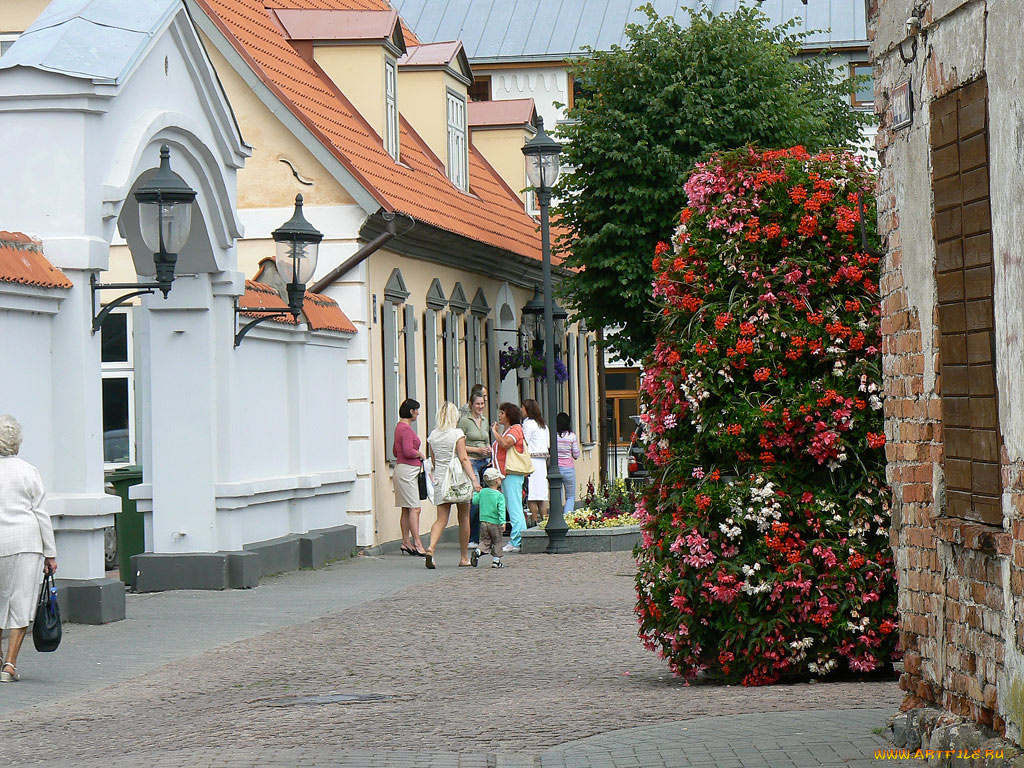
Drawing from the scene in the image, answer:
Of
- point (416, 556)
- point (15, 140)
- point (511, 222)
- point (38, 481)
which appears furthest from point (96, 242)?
point (511, 222)

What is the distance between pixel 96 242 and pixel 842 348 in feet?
21.9

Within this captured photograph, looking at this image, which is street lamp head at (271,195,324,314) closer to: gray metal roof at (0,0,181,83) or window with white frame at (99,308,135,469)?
gray metal roof at (0,0,181,83)

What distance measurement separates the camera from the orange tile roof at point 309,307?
18209mm

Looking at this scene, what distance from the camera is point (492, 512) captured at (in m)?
19.7

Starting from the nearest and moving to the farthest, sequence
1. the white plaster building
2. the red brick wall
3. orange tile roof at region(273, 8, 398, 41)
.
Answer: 1. the red brick wall
2. the white plaster building
3. orange tile roof at region(273, 8, 398, 41)

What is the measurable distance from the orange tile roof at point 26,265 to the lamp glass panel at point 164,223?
2.95 feet

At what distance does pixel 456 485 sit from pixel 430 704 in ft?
31.0

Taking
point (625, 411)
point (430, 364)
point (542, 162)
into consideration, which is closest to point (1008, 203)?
point (542, 162)

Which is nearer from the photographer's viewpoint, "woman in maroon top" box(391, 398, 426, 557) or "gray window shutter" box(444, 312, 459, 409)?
"woman in maroon top" box(391, 398, 426, 557)

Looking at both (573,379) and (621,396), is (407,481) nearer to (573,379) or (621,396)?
(573,379)

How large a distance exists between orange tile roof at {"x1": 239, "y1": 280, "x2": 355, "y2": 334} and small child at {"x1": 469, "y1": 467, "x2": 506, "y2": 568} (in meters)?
2.64

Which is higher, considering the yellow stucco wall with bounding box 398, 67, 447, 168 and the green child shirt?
the yellow stucco wall with bounding box 398, 67, 447, 168

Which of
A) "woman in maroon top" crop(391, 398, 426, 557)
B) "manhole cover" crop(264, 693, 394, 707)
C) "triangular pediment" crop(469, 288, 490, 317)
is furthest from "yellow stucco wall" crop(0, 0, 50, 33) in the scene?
"manhole cover" crop(264, 693, 394, 707)

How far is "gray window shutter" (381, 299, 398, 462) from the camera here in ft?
74.5
